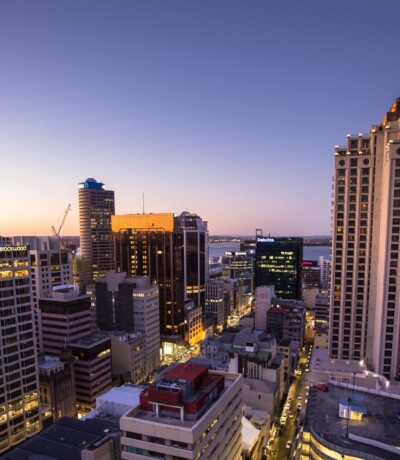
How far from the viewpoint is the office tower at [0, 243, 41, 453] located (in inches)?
3278

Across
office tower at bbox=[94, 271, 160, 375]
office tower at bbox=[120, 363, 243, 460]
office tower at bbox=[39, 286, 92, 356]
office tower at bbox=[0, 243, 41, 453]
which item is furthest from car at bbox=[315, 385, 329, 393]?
office tower at bbox=[94, 271, 160, 375]

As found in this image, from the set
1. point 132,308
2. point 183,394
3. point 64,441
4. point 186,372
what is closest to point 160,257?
point 132,308

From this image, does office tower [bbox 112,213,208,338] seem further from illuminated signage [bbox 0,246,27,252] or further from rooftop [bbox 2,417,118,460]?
rooftop [bbox 2,417,118,460]

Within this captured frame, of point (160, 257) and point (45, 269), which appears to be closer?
point (45, 269)

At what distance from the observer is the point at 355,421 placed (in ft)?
166

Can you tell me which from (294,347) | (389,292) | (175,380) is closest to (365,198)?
(389,292)

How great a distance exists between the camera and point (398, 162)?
80.9 m

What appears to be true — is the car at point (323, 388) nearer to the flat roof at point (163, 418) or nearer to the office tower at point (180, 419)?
the office tower at point (180, 419)

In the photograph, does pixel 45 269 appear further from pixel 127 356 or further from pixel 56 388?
pixel 56 388

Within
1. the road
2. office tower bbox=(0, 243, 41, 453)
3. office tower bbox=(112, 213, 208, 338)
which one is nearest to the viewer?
office tower bbox=(0, 243, 41, 453)

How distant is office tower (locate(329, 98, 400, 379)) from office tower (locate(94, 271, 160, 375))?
2851 inches

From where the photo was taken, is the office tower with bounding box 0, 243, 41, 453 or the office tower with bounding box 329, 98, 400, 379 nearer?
the office tower with bounding box 329, 98, 400, 379

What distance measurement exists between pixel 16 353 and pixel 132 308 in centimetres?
5843

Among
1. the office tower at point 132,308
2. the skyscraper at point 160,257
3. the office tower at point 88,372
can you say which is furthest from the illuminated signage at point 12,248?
the skyscraper at point 160,257
